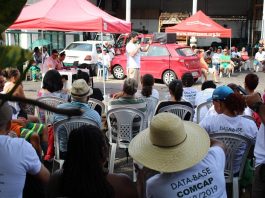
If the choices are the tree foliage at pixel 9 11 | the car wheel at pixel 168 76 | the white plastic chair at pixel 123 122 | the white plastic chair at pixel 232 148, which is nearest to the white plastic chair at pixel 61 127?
the white plastic chair at pixel 123 122

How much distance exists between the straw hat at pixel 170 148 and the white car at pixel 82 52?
16614mm

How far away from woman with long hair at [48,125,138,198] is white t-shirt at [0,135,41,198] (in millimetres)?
285

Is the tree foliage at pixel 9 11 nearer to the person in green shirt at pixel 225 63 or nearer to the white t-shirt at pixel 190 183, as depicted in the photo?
the white t-shirt at pixel 190 183

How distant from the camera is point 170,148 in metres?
2.23

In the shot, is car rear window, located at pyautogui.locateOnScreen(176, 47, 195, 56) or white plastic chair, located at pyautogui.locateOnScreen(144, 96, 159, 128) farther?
car rear window, located at pyautogui.locateOnScreen(176, 47, 195, 56)

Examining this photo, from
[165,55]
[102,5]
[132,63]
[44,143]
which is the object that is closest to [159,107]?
[44,143]

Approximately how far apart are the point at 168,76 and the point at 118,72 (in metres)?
2.60

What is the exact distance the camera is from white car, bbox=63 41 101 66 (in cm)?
1888

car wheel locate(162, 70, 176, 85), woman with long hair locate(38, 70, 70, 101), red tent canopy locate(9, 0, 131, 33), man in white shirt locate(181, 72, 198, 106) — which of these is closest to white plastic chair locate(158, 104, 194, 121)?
man in white shirt locate(181, 72, 198, 106)

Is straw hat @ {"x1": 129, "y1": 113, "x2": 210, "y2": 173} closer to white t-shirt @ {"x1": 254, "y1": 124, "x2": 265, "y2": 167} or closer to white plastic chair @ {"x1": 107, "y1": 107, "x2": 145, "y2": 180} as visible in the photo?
white t-shirt @ {"x1": 254, "y1": 124, "x2": 265, "y2": 167}

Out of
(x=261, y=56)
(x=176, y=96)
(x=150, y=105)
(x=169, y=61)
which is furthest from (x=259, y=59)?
(x=176, y=96)

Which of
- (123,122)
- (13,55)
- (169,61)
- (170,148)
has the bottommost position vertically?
(169,61)

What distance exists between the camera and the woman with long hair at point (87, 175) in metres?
2.27

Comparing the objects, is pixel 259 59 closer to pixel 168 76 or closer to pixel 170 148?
pixel 168 76
